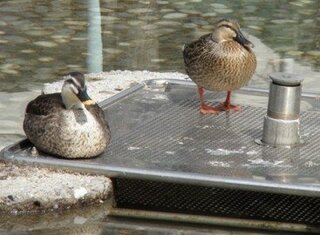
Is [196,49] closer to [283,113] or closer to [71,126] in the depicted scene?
[283,113]

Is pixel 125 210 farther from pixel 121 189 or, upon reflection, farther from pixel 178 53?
pixel 178 53

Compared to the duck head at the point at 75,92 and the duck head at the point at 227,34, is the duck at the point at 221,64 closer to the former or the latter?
the duck head at the point at 227,34

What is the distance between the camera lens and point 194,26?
10.8m

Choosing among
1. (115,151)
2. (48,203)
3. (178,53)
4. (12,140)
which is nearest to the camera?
(48,203)

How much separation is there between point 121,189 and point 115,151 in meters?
0.37

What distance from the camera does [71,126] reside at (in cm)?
653

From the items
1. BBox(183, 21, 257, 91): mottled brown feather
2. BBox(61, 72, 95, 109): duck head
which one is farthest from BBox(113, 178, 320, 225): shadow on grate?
BBox(183, 21, 257, 91): mottled brown feather

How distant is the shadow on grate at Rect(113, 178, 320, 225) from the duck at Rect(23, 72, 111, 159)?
0.27 m

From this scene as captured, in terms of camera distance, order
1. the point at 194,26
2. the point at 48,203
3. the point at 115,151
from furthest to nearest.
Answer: the point at 194,26
the point at 115,151
the point at 48,203

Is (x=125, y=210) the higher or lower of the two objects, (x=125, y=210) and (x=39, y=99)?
the lower

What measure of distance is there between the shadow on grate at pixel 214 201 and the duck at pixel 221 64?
128cm

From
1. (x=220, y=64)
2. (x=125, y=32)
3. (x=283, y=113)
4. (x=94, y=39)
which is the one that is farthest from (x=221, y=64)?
(x=125, y=32)

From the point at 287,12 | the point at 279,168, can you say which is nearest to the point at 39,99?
the point at 279,168

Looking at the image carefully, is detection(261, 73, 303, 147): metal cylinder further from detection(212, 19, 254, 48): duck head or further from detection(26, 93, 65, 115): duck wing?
detection(26, 93, 65, 115): duck wing
